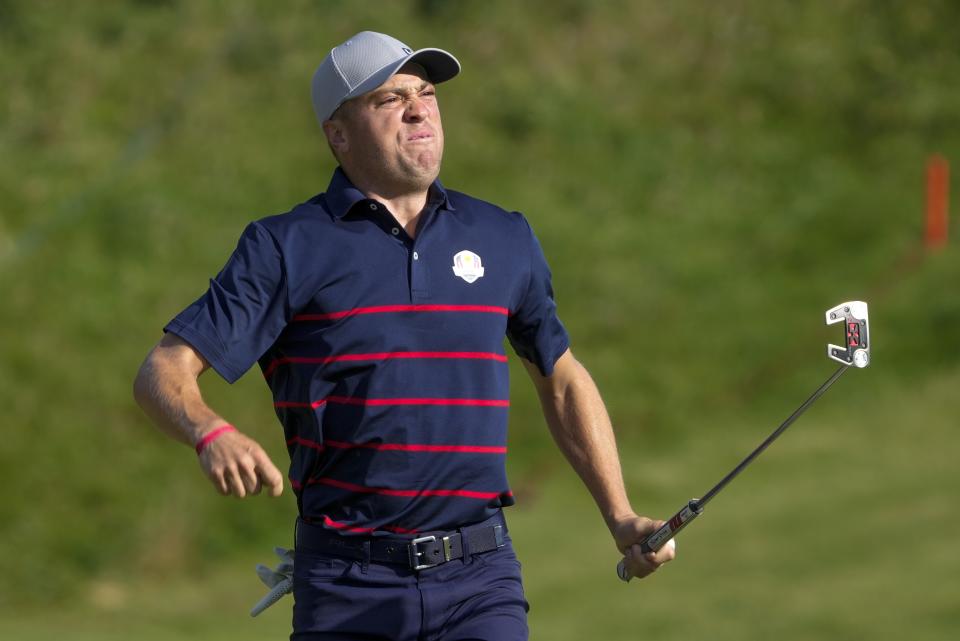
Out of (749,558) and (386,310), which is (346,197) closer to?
(386,310)

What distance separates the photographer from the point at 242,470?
4.06 metres

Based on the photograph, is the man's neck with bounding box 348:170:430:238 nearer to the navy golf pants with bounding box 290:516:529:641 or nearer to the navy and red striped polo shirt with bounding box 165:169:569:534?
the navy and red striped polo shirt with bounding box 165:169:569:534

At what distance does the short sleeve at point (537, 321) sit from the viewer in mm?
5184

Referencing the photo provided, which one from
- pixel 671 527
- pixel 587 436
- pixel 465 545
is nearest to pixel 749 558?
pixel 587 436

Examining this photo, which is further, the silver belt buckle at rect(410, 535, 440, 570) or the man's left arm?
the man's left arm

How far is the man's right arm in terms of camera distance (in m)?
4.05

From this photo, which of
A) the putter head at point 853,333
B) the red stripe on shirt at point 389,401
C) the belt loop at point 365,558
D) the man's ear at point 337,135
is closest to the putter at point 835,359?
the putter head at point 853,333

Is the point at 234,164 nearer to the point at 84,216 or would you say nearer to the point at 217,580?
the point at 84,216

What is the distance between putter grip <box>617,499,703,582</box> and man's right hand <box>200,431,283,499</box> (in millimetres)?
1270

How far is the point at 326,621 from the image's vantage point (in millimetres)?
4832

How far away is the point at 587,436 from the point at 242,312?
1187 mm

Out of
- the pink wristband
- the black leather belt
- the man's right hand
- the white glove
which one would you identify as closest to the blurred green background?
the white glove

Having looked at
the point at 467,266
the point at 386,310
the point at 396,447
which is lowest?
the point at 396,447

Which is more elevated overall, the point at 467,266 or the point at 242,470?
the point at 467,266
